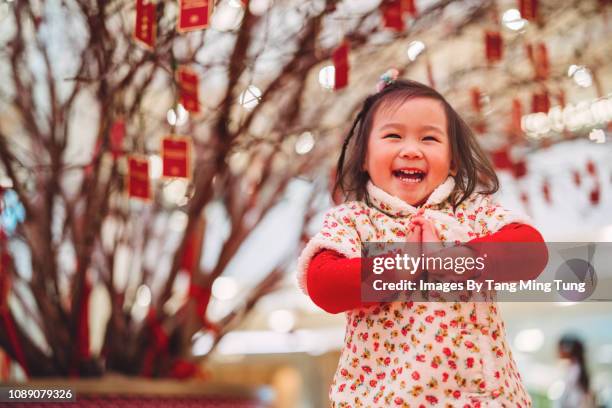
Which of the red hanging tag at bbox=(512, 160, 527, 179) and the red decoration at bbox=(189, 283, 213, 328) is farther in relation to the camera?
the red hanging tag at bbox=(512, 160, 527, 179)

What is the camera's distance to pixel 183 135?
3.09 meters

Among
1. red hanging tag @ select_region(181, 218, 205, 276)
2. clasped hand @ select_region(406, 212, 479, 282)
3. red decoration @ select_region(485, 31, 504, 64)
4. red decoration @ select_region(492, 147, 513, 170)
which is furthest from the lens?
red decoration @ select_region(492, 147, 513, 170)

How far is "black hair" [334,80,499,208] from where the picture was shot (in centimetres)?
132

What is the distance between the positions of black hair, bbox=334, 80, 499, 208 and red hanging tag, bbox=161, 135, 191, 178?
1.23m

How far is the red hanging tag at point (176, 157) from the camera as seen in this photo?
256 cm

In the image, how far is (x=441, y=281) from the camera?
1151mm

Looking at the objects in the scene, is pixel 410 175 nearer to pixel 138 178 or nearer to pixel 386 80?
pixel 386 80

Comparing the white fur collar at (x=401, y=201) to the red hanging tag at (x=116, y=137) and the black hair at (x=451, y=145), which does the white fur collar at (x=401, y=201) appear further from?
the red hanging tag at (x=116, y=137)

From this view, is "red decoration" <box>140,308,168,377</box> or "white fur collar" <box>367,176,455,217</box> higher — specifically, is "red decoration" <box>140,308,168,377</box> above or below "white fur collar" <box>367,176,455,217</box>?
below

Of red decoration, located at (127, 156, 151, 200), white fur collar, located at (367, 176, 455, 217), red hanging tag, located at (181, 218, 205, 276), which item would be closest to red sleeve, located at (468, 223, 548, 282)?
white fur collar, located at (367, 176, 455, 217)

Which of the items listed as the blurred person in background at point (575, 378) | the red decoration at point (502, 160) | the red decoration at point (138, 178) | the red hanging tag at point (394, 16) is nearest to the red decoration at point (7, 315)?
the red decoration at point (138, 178)

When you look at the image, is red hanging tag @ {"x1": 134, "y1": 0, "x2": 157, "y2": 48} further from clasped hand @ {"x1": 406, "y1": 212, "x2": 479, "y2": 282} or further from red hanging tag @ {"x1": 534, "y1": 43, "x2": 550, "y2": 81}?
red hanging tag @ {"x1": 534, "y1": 43, "x2": 550, "y2": 81}

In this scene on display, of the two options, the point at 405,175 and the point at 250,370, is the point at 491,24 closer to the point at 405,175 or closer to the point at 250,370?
the point at 405,175

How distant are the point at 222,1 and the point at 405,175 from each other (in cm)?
134
